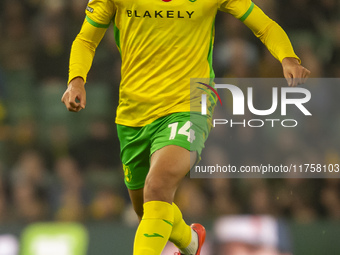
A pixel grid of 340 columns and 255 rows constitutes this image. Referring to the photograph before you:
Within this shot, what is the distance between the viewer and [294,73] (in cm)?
391

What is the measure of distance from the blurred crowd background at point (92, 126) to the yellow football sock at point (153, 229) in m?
3.50

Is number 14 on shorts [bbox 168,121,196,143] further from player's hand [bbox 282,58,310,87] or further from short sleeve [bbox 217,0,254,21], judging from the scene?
short sleeve [bbox 217,0,254,21]

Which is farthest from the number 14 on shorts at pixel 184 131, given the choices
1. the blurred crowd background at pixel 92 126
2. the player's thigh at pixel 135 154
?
the blurred crowd background at pixel 92 126

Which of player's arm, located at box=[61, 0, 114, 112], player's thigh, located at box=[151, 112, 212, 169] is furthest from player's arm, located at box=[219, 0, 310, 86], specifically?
player's arm, located at box=[61, 0, 114, 112]

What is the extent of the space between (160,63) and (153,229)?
3.39 feet

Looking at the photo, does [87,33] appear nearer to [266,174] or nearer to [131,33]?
[131,33]

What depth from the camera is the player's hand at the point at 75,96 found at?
12.7 feet

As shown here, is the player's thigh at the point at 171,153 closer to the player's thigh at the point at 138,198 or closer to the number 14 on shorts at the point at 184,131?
the number 14 on shorts at the point at 184,131

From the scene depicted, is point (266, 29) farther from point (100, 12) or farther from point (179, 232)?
point (179, 232)

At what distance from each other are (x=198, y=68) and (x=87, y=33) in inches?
28.8

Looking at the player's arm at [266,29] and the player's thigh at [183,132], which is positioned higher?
the player's arm at [266,29]

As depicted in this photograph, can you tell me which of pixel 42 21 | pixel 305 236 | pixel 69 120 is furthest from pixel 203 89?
pixel 42 21

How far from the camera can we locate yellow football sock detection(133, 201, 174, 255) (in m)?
3.73

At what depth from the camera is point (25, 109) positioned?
8.32m
